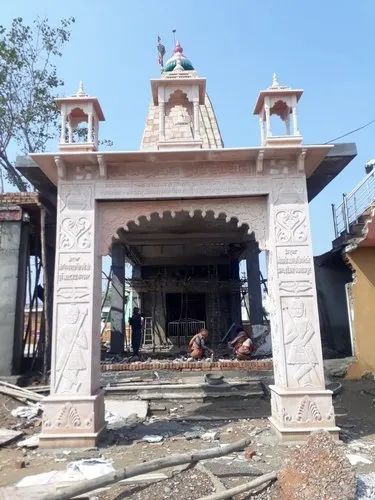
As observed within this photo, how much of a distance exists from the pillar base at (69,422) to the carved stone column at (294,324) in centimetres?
298

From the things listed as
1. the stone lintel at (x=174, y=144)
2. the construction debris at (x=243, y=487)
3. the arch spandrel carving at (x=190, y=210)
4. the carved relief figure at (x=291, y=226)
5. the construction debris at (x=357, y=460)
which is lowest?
the construction debris at (x=357, y=460)

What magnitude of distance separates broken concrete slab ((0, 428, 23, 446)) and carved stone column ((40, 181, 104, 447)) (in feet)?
2.54

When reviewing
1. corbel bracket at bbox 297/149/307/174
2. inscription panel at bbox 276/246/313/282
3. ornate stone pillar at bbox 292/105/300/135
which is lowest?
inscription panel at bbox 276/246/313/282

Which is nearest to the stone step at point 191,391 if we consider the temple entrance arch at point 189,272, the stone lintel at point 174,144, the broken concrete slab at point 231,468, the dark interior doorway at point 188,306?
the broken concrete slab at point 231,468

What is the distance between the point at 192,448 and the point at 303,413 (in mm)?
1825

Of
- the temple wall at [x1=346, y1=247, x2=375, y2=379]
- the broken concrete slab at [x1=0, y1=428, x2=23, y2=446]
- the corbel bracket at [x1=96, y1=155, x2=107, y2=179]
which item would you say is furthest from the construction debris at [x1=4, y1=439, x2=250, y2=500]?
the temple wall at [x1=346, y1=247, x2=375, y2=379]

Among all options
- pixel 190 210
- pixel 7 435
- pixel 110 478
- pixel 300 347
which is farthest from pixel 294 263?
pixel 7 435

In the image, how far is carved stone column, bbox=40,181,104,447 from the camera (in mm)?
6223

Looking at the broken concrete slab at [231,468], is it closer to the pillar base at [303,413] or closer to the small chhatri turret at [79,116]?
the pillar base at [303,413]

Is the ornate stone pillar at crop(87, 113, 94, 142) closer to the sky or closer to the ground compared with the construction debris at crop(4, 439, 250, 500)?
closer to the sky

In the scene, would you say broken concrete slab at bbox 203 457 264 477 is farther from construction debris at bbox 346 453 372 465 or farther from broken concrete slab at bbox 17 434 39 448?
broken concrete slab at bbox 17 434 39 448

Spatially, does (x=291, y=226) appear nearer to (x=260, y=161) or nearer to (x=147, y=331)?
(x=260, y=161)

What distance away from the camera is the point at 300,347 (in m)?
6.47

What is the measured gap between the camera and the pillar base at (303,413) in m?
6.17
